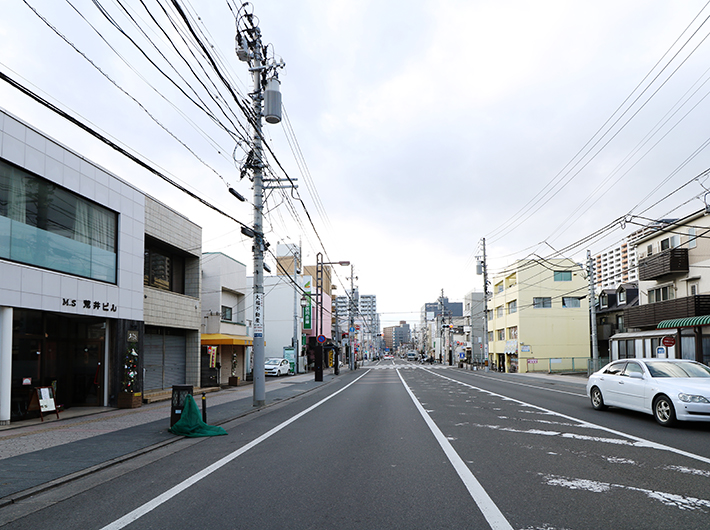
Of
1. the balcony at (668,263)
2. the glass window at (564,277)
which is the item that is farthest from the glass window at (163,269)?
the glass window at (564,277)

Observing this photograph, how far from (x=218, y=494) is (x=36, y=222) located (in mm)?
10822

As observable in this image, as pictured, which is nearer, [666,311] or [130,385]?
[130,385]

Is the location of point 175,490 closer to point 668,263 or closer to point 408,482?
point 408,482

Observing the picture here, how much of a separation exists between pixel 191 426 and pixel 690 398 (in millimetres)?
10302

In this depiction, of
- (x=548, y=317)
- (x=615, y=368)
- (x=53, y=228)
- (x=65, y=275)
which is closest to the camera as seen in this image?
(x=615, y=368)

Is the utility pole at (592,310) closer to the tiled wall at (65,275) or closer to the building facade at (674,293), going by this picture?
the building facade at (674,293)

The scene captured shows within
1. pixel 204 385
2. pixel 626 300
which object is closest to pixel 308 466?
pixel 204 385

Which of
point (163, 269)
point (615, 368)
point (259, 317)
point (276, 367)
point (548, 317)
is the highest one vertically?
point (163, 269)

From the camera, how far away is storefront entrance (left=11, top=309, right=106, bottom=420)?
1351 cm

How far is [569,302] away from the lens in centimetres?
5478

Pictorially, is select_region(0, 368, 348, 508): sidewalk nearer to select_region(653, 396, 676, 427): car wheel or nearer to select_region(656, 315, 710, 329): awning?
select_region(653, 396, 676, 427): car wheel

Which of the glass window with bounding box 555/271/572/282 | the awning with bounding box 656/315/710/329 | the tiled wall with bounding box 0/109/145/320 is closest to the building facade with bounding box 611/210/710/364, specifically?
the awning with bounding box 656/315/710/329

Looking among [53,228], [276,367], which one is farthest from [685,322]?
[53,228]

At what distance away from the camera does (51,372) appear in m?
15.4
